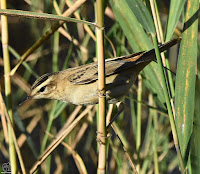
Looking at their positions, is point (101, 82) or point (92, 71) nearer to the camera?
point (101, 82)

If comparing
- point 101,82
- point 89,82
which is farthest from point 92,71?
point 101,82

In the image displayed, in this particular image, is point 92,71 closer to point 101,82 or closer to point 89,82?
point 89,82

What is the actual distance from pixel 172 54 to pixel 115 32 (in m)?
1.15

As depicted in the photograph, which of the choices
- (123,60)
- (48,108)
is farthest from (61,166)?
(123,60)

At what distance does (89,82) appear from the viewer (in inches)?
67.3

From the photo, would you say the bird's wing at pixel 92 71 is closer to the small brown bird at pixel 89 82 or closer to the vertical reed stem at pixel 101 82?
the small brown bird at pixel 89 82

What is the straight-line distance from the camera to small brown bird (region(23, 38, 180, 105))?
1.64 m

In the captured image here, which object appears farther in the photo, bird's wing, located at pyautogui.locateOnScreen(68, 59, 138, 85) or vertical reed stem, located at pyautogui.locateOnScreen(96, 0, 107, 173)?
bird's wing, located at pyautogui.locateOnScreen(68, 59, 138, 85)

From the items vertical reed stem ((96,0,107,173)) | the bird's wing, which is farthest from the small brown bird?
vertical reed stem ((96,0,107,173))

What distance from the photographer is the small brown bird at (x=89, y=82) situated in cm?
164

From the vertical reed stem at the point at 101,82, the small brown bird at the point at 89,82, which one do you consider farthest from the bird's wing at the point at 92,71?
the vertical reed stem at the point at 101,82

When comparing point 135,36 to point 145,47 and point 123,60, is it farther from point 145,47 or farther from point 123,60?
point 123,60

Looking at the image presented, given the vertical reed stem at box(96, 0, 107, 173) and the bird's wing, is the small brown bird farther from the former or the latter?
the vertical reed stem at box(96, 0, 107, 173)

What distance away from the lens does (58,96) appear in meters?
1.81
